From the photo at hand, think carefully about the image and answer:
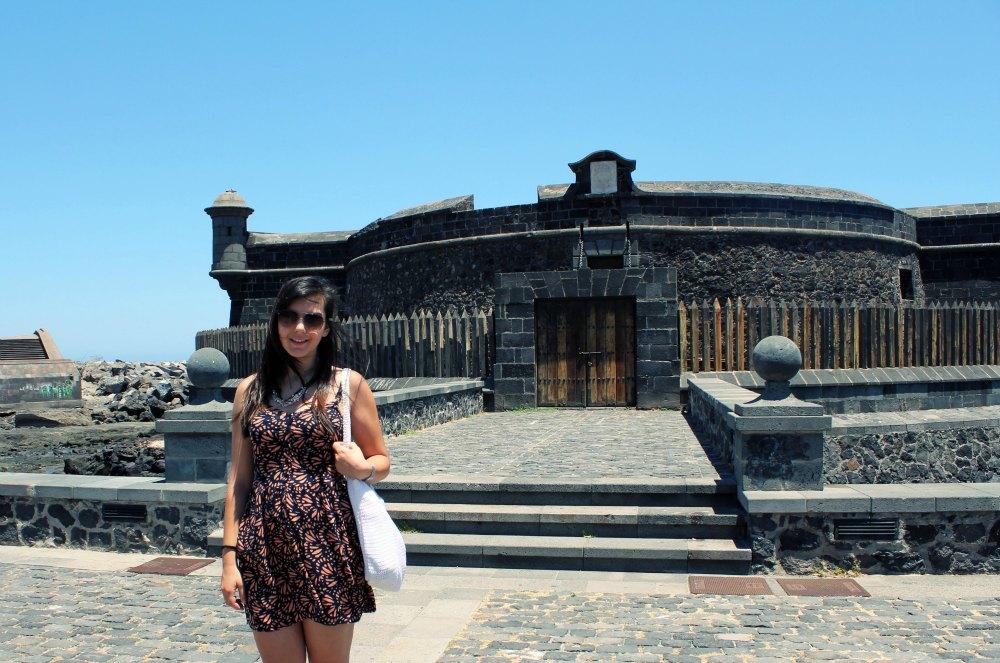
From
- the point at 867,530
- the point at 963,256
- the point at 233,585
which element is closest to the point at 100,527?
the point at 233,585

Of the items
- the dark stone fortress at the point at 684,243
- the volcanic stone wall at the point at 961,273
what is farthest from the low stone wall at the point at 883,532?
the volcanic stone wall at the point at 961,273

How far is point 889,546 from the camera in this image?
624 centimetres

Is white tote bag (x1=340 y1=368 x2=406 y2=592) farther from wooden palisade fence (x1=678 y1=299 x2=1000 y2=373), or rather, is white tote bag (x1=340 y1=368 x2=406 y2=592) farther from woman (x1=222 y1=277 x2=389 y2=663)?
wooden palisade fence (x1=678 y1=299 x2=1000 y2=373)

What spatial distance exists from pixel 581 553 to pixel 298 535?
3976mm

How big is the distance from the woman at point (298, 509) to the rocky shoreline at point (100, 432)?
35.7 ft

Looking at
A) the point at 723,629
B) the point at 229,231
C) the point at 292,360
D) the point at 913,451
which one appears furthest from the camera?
the point at 229,231

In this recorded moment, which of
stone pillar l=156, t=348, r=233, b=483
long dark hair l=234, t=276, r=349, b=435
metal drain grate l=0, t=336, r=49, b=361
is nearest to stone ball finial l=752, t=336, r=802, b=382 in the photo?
long dark hair l=234, t=276, r=349, b=435

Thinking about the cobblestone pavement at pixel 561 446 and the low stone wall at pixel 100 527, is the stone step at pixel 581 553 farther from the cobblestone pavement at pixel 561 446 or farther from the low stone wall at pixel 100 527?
the low stone wall at pixel 100 527

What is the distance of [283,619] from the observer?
3020 mm

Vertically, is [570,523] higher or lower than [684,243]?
lower

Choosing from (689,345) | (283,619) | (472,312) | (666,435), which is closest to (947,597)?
(283,619)

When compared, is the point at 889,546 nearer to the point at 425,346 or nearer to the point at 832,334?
the point at 832,334

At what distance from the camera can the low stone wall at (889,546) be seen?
243 inches

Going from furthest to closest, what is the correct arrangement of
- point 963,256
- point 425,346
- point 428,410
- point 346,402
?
point 963,256 → point 425,346 → point 428,410 → point 346,402
